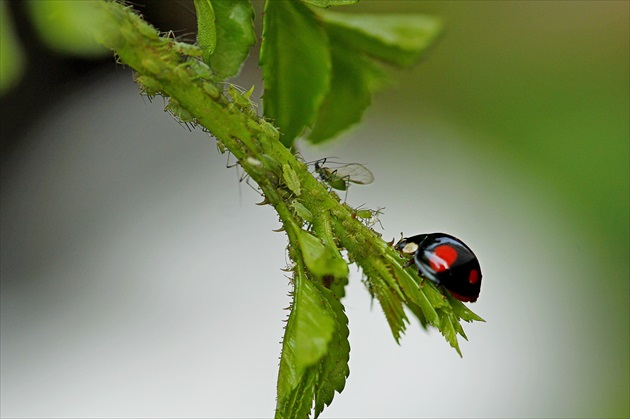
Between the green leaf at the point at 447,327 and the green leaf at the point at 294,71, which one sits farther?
the green leaf at the point at 294,71

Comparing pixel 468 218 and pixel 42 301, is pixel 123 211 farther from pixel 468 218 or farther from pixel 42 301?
pixel 468 218

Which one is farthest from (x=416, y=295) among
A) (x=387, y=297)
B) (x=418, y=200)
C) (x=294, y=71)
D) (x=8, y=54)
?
(x=418, y=200)

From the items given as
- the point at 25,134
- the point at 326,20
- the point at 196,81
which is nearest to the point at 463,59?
the point at 25,134

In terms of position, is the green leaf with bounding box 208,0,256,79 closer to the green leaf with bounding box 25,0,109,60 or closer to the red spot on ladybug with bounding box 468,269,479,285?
the green leaf with bounding box 25,0,109,60

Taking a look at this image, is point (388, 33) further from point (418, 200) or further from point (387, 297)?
point (418, 200)

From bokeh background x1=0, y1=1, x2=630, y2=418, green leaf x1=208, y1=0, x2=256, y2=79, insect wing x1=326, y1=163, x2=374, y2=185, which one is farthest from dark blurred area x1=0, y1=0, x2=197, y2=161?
green leaf x1=208, y1=0, x2=256, y2=79

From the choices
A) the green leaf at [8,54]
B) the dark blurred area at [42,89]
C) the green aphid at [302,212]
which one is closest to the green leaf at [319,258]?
the green aphid at [302,212]

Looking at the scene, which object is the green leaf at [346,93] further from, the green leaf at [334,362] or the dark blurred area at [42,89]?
the dark blurred area at [42,89]
